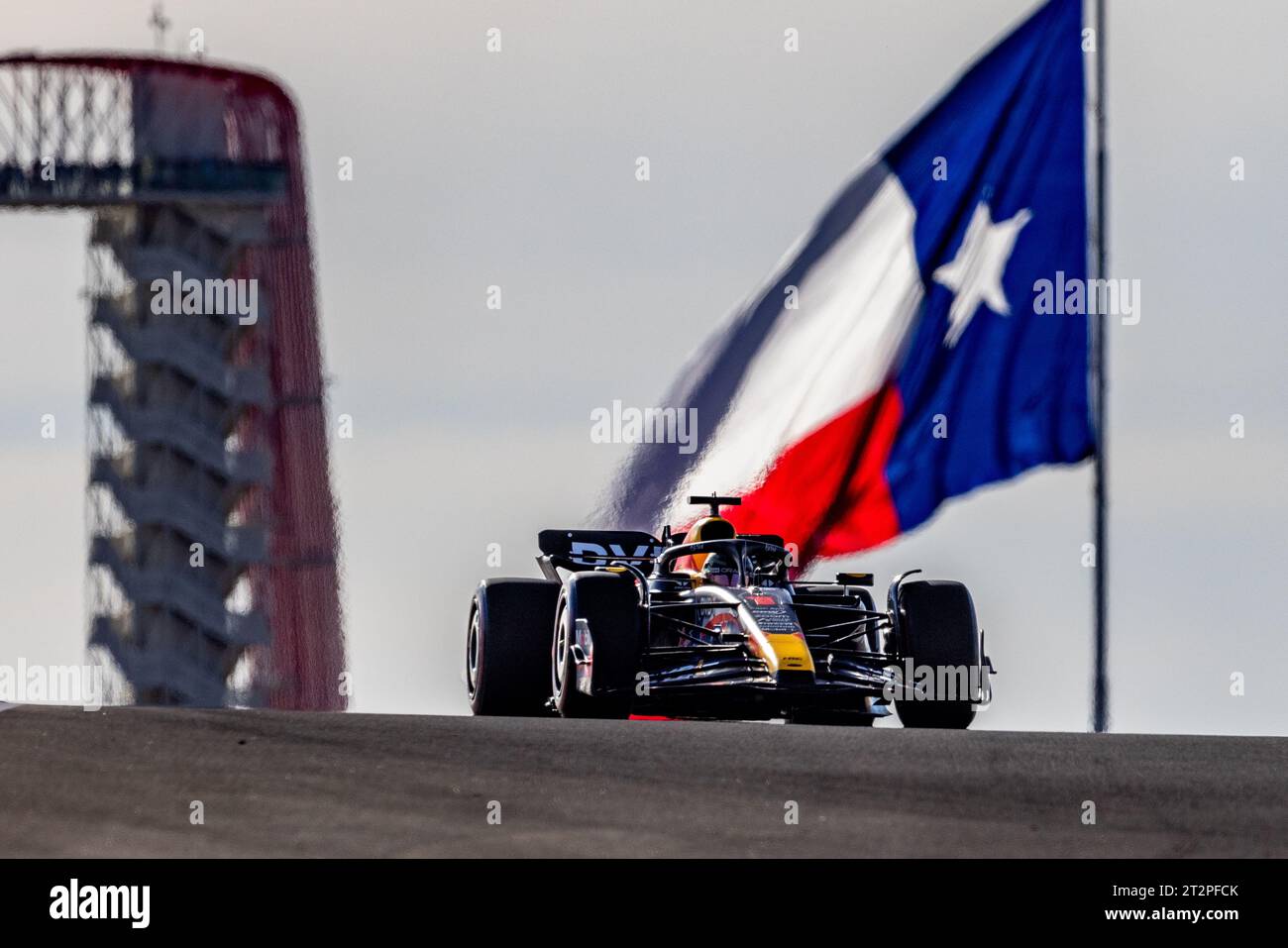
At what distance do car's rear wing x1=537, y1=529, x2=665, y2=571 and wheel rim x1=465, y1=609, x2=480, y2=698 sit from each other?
743 mm

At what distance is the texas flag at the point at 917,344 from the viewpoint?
20203 millimetres

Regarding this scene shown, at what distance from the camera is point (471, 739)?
12164 millimetres

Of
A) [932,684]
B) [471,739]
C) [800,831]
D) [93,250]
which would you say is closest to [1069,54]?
[932,684]

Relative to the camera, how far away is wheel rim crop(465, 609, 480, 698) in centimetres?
1620

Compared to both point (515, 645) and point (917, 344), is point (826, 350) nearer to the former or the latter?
point (917, 344)

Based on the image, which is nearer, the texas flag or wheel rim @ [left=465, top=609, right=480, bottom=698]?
wheel rim @ [left=465, top=609, right=480, bottom=698]

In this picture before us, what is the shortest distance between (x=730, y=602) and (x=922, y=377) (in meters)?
5.56

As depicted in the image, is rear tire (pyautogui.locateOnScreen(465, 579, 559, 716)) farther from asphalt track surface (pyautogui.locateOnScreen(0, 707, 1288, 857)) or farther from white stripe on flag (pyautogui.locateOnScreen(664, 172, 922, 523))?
white stripe on flag (pyautogui.locateOnScreen(664, 172, 922, 523))

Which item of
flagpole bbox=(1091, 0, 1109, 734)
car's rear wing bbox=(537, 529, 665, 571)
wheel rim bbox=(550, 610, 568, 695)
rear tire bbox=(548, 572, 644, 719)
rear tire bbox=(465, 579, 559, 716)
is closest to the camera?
rear tire bbox=(548, 572, 644, 719)

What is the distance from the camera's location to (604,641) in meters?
14.8

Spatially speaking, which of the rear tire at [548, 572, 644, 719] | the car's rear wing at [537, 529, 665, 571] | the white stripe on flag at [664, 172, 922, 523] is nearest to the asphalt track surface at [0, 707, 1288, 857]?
the rear tire at [548, 572, 644, 719]

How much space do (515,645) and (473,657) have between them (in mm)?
613

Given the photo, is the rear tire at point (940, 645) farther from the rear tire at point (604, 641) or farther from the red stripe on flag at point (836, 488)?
the red stripe on flag at point (836, 488)
